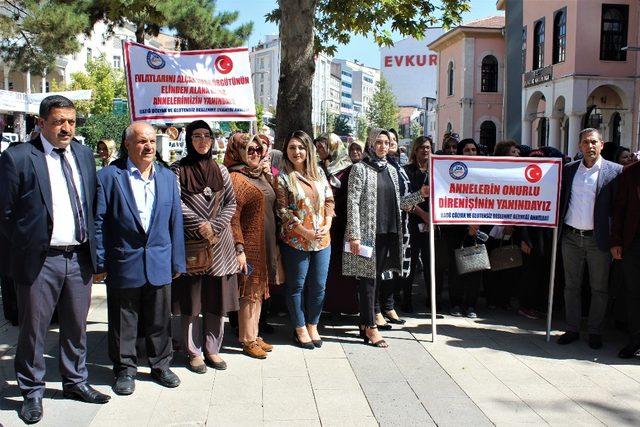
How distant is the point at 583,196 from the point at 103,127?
24.1 m

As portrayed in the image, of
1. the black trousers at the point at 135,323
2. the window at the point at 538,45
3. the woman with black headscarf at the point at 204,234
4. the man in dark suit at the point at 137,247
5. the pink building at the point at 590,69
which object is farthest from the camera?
the window at the point at 538,45

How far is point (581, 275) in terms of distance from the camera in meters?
6.24

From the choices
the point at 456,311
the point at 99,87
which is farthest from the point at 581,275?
the point at 99,87

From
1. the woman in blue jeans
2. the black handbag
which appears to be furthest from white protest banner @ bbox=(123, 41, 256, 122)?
the black handbag

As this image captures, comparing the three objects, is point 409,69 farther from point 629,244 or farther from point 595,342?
point 629,244

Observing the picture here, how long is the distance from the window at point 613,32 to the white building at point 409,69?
5753 centimetres

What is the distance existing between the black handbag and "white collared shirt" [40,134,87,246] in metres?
4.50

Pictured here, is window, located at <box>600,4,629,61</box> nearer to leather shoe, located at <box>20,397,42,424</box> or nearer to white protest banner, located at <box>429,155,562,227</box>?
white protest banner, located at <box>429,155,562,227</box>

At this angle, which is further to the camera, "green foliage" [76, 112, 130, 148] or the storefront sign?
the storefront sign

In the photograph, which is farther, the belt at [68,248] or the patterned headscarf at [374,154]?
the patterned headscarf at [374,154]

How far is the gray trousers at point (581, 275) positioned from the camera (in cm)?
603

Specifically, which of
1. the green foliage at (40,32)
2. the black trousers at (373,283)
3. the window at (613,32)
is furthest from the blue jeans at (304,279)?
the window at (613,32)

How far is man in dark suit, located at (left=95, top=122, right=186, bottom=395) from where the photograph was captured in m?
4.64

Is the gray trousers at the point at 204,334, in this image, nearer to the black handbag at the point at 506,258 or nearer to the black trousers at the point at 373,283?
the black trousers at the point at 373,283
